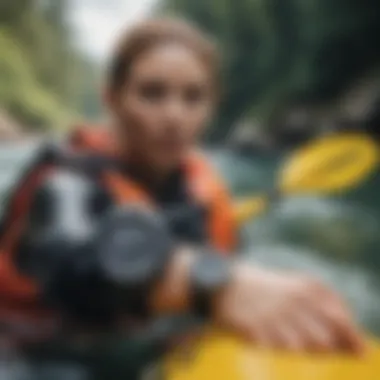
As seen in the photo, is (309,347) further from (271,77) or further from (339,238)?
(271,77)

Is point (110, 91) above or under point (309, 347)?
above

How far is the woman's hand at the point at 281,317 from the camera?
104cm

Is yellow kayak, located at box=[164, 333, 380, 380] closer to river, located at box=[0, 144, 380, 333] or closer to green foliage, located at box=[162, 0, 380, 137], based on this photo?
river, located at box=[0, 144, 380, 333]

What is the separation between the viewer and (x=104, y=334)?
40.6 inches

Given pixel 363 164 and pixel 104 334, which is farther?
pixel 363 164

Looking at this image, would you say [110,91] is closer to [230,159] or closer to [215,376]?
[230,159]

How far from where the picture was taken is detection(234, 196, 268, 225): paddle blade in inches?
43.0

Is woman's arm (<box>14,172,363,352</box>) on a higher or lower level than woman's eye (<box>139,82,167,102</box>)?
lower

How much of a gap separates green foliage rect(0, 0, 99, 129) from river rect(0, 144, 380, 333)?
0.16ft

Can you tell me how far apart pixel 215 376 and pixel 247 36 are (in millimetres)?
405

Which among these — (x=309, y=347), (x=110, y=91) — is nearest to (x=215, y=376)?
(x=309, y=347)

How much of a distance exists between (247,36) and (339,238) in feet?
0.86

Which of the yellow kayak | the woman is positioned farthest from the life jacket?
the yellow kayak

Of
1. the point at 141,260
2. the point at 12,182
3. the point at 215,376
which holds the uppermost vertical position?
the point at 12,182
